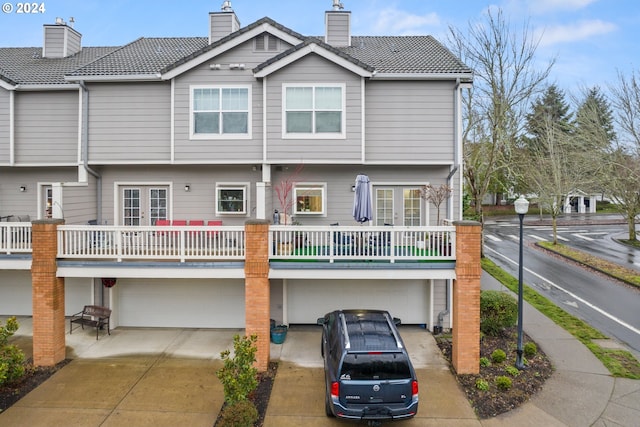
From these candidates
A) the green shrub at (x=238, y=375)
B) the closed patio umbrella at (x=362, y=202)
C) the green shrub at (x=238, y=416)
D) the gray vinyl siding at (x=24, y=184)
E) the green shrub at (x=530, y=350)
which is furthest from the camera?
the gray vinyl siding at (x=24, y=184)

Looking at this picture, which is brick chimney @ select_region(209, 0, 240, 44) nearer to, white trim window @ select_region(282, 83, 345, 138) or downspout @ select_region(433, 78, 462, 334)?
white trim window @ select_region(282, 83, 345, 138)

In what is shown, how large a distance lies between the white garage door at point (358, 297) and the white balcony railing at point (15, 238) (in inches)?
303

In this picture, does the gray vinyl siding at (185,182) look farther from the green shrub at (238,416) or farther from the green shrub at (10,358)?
the green shrub at (238,416)

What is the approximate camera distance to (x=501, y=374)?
400 inches

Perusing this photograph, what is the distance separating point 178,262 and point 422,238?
6868mm

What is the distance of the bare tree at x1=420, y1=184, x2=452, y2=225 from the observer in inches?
507

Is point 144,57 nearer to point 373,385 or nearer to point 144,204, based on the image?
point 144,204

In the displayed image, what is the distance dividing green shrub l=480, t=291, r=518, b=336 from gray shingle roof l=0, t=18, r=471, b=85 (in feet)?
24.1

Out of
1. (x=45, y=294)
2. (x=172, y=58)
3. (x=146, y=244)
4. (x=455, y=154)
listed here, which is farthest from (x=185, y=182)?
(x=455, y=154)

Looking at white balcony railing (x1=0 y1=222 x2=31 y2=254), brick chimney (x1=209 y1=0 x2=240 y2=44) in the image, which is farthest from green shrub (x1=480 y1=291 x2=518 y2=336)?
white balcony railing (x1=0 y1=222 x2=31 y2=254)

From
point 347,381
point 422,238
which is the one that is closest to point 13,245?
point 347,381

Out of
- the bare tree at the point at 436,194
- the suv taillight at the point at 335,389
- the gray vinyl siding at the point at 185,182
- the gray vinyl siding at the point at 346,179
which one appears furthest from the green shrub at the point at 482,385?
the gray vinyl siding at the point at 185,182

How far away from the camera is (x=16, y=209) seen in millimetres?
14367

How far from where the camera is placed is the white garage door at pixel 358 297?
13.5 m
